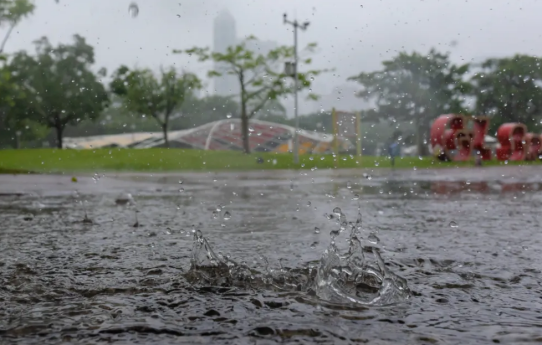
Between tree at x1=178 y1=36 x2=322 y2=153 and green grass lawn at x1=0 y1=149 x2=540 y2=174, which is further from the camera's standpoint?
green grass lawn at x1=0 y1=149 x2=540 y2=174

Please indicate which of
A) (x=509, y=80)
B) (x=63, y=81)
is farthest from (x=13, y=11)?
(x=509, y=80)

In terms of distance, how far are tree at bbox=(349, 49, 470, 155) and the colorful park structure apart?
309 inches

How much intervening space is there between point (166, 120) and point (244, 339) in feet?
34.1

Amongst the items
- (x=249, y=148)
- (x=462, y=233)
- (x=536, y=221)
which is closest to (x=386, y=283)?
(x=462, y=233)

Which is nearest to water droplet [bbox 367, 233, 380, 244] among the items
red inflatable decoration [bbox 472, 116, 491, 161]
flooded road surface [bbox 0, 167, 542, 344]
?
flooded road surface [bbox 0, 167, 542, 344]

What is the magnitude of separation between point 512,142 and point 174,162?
11930 millimetres

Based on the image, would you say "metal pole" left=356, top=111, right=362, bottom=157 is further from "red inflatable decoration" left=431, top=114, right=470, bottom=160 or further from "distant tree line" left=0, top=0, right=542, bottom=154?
"red inflatable decoration" left=431, top=114, right=470, bottom=160

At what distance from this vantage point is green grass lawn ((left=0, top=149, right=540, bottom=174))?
747 inches

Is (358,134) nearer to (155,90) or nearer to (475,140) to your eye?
(155,90)

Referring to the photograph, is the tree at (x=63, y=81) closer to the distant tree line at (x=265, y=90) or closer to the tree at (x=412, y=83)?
the distant tree line at (x=265, y=90)

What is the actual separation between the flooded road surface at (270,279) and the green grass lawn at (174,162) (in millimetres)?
11793

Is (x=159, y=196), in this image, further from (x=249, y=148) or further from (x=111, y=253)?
(x=249, y=148)

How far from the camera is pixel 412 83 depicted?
36.1ft

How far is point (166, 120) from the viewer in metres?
12.2
